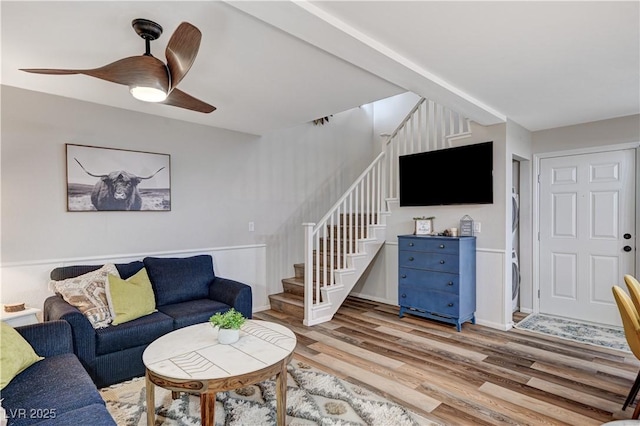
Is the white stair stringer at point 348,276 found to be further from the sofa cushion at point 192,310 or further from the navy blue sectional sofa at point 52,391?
the navy blue sectional sofa at point 52,391

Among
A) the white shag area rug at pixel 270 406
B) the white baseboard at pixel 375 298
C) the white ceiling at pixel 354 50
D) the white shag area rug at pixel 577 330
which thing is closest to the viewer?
the white ceiling at pixel 354 50

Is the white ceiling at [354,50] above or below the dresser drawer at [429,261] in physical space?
above

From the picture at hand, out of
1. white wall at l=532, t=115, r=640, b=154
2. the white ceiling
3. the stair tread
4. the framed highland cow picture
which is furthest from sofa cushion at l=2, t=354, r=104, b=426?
white wall at l=532, t=115, r=640, b=154

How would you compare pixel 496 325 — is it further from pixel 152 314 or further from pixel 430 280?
pixel 152 314

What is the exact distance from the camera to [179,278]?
3.44m

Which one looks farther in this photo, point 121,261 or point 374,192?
point 374,192

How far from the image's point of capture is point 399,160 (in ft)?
15.5

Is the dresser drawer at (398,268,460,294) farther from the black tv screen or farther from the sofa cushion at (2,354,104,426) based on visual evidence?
the sofa cushion at (2,354,104,426)

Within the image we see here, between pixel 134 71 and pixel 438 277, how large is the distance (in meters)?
3.56

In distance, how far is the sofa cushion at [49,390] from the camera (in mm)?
1557

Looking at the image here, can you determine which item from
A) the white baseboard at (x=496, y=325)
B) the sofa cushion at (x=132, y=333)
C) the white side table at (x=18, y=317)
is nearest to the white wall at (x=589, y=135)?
the white baseboard at (x=496, y=325)

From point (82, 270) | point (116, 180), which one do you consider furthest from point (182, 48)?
point (82, 270)

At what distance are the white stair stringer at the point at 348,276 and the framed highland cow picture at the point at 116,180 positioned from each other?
2.13 metres

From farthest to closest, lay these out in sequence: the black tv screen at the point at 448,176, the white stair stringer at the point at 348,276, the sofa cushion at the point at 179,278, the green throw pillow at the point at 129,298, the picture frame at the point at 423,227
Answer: the picture frame at the point at 423,227 → the white stair stringer at the point at 348,276 → the black tv screen at the point at 448,176 → the sofa cushion at the point at 179,278 → the green throw pillow at the point at 129,298
